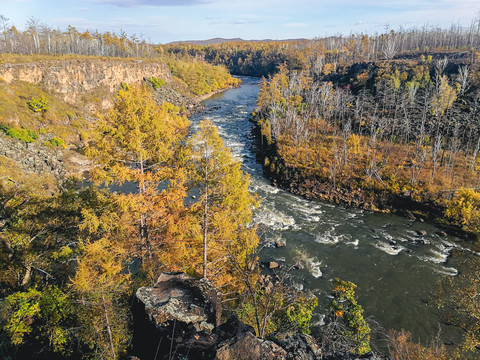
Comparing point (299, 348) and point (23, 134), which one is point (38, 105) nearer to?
point (23, 134)

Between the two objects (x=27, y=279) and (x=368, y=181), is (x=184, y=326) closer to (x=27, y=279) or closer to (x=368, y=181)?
(x=27, y=279)

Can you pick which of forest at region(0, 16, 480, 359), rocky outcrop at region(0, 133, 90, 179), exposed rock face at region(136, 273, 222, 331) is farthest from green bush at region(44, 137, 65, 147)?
exposed rock face at region(136, 273, 222, 331)

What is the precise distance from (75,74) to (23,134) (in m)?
32.9

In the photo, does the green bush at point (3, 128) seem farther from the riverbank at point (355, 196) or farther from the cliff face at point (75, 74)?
the riverbank at point (355, 196)

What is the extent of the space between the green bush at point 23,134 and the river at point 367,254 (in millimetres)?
34685

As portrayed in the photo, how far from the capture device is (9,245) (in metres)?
13.9

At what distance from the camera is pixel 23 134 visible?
4291 cm

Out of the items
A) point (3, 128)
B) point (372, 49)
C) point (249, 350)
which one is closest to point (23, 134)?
point (3, 128)

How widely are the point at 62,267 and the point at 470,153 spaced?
52.4 metres

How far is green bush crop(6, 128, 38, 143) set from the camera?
136ft

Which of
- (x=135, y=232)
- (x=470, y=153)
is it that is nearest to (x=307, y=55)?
(x=470, y=153)

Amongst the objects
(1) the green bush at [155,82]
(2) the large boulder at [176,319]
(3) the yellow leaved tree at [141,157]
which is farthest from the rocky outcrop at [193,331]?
(1) the green bush at [155,82]

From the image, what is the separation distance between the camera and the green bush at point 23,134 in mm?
41359

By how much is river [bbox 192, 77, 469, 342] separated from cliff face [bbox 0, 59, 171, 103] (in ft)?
175
